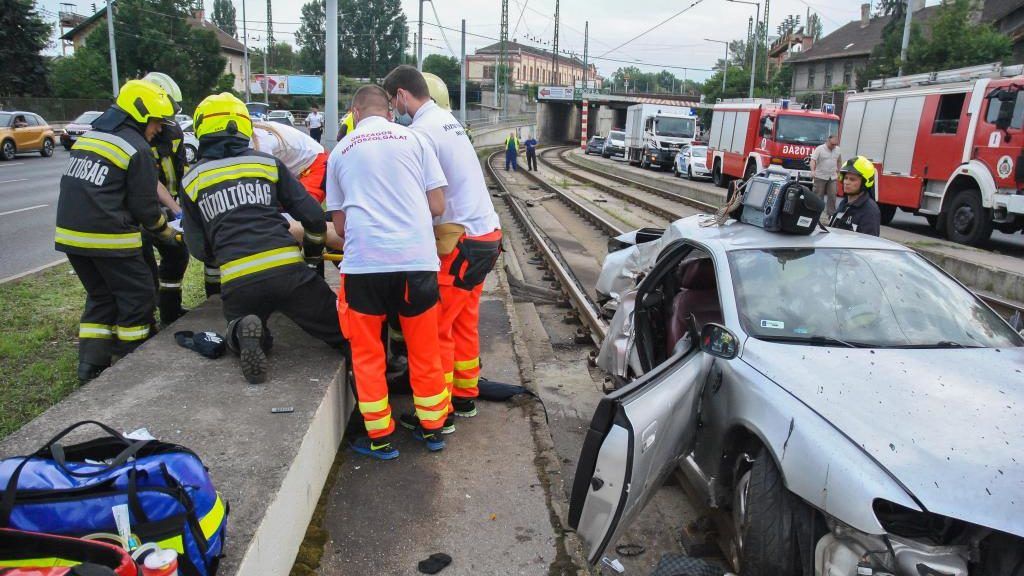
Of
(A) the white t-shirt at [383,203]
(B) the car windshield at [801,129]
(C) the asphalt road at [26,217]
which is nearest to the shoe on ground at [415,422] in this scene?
(A) the white t-shirt at [383,203]

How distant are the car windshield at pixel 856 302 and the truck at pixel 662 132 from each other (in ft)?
103

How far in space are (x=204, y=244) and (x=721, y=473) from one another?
334cm

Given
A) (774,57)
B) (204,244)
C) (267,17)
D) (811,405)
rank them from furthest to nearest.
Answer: (774,57) < (267,17) < (204,244) < (811,405)

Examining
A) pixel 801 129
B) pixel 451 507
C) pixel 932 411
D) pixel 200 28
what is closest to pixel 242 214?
pixel 451 507

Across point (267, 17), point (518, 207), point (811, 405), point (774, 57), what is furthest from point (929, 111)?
point (774, 57)

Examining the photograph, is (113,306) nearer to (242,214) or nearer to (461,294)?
(242,214)

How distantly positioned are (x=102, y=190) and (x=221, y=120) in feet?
3.32

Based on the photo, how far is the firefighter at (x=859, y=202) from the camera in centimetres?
612

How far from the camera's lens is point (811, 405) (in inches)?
109

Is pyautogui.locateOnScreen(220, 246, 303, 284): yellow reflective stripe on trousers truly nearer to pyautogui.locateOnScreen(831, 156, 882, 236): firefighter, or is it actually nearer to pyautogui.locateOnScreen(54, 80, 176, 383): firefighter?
pyautogui.locateOnScreen(54, 80, 176, 383): firefighter

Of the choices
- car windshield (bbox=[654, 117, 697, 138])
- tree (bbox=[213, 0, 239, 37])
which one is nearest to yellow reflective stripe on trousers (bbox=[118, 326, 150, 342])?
car windshield (bbox=[654, 117, 697, 138])

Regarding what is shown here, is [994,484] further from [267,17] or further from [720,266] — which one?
[267,17]

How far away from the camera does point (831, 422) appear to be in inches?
105

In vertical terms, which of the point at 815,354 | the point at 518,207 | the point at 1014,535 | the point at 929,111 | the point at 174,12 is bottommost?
the point at 518,207
